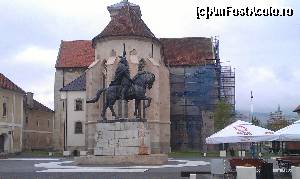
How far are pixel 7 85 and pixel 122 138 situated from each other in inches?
1122

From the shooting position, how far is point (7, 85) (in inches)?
2148

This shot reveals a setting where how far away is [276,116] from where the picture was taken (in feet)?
303

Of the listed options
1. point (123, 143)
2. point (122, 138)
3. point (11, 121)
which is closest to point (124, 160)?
point (123, 143)

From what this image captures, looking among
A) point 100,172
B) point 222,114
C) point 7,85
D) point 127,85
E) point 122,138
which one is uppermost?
point 7,85

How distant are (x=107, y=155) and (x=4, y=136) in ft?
88.6

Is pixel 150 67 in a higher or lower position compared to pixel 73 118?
higher

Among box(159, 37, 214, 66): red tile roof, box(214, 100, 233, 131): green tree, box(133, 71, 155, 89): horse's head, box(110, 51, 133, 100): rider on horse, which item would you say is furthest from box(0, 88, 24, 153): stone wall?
box(133, 71, 155, 89): horse's head

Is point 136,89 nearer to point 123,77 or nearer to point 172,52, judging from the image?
point 123,77

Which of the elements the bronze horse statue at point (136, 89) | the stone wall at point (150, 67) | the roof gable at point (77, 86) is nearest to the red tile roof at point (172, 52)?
the roof gable at point (77, 86)

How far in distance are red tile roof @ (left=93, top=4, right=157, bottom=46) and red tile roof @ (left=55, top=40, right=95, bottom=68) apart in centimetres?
1796

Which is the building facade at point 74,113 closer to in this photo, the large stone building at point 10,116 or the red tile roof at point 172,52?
the large stone building at point 10,116

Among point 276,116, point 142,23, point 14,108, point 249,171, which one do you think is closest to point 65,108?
point 14,108

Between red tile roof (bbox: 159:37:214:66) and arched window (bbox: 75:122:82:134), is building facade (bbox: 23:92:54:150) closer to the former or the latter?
arched window (bbox: 75:122:82:134)

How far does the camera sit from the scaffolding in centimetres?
6512
